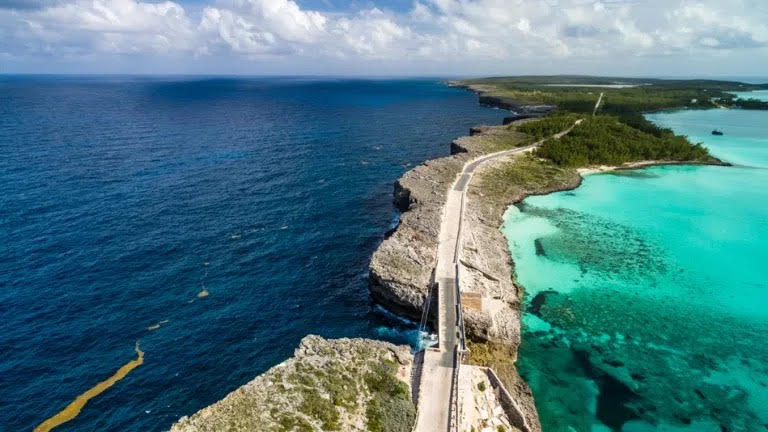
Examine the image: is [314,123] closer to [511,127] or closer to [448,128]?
[448,128]

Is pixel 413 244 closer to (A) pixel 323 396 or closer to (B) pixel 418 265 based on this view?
(B) pixel 418 265

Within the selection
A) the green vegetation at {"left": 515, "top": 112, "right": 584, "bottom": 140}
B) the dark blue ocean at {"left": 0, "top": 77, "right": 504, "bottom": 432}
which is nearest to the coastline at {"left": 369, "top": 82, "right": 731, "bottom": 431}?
the dark blue ocean at {"left": 0, "top": 77, "right": 504, "bottom": 432}

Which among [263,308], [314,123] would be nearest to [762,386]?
[263,308]

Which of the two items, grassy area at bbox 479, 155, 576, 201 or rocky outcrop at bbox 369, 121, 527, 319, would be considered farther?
grassy area at bbox 479, 155, 576, 201

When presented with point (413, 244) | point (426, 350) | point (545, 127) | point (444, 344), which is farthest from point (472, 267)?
point (545, 127)

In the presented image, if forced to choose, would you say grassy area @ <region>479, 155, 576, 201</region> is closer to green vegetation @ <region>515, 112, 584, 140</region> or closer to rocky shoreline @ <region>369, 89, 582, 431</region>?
rocky shoreline @ <region>369, 89, 582, 431</region>

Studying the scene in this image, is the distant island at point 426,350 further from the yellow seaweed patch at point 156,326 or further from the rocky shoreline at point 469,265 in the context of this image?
the yellow seaweed patch at point 156,326

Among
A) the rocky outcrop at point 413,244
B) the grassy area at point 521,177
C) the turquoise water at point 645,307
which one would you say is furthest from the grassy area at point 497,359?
the grassy area at point 521,177
